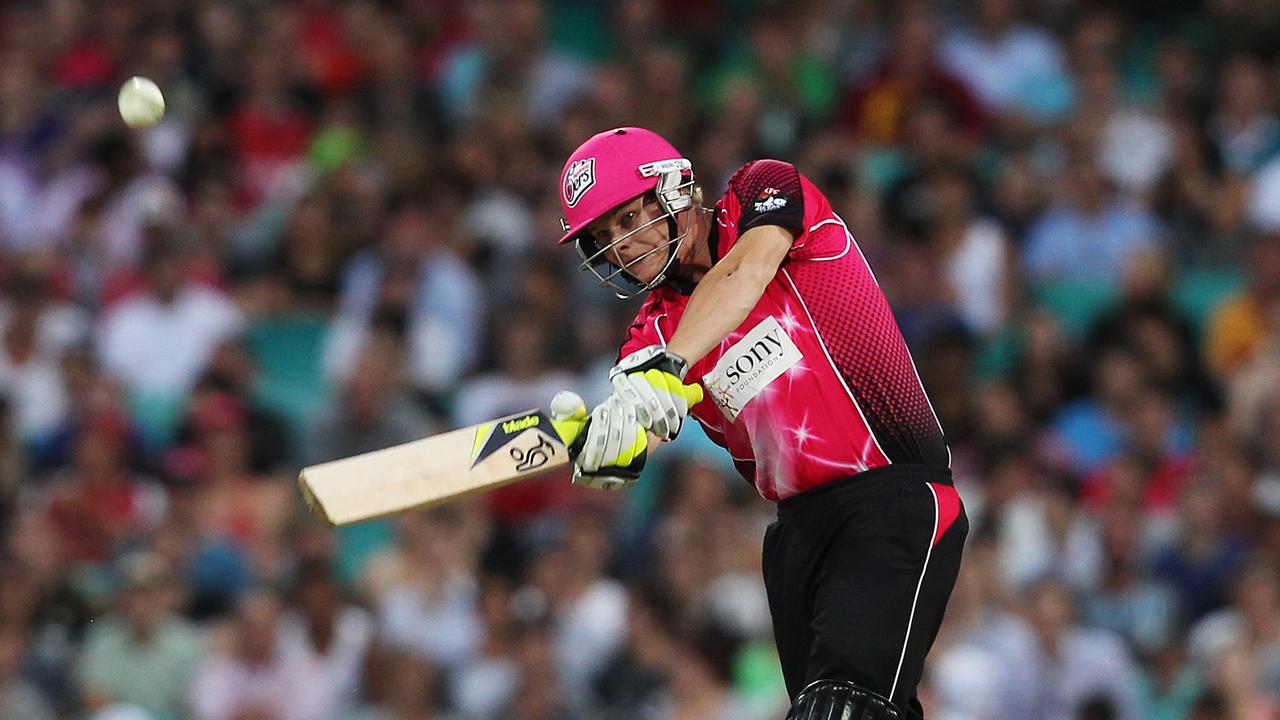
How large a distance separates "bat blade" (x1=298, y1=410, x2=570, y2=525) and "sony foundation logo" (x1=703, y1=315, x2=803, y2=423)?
0.67m

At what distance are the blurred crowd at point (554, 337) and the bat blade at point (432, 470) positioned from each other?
15.6 ft

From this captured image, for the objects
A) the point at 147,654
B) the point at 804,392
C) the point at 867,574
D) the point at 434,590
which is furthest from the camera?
the point at 434,590

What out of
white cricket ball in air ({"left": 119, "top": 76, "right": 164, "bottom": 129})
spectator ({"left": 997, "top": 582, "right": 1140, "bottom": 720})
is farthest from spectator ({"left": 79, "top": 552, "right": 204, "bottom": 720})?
spectator ({"left": 997, "top": 582, "right": 1140, "bottom": 720})

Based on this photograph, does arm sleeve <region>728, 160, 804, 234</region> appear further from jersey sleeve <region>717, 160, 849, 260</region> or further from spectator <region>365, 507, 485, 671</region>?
spectator <region>365, 507, 485, 671</region>

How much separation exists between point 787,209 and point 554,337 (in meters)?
6.23

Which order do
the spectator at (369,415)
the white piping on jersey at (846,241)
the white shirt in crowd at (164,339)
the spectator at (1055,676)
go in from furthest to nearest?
the white shirt in crowd at (164,339) → the spectator at (369,415) → the spectator at (1055,676) → the white piping on jersey at (846,241)

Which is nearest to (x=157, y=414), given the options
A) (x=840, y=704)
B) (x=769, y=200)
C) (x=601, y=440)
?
(x=769, y=200)

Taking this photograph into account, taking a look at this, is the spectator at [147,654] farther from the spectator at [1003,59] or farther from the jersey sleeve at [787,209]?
the spectator at [1003,59]

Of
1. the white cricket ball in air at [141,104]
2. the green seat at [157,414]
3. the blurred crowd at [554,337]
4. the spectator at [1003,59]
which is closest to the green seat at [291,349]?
the blurred crowd at [554,337]

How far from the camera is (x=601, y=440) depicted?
17.4 feet

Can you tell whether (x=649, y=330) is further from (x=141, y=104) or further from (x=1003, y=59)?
(x=1003, y=59)

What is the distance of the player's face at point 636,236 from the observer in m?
5.79

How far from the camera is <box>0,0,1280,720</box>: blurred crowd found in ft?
33.8

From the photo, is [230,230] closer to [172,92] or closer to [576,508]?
[172,92]
